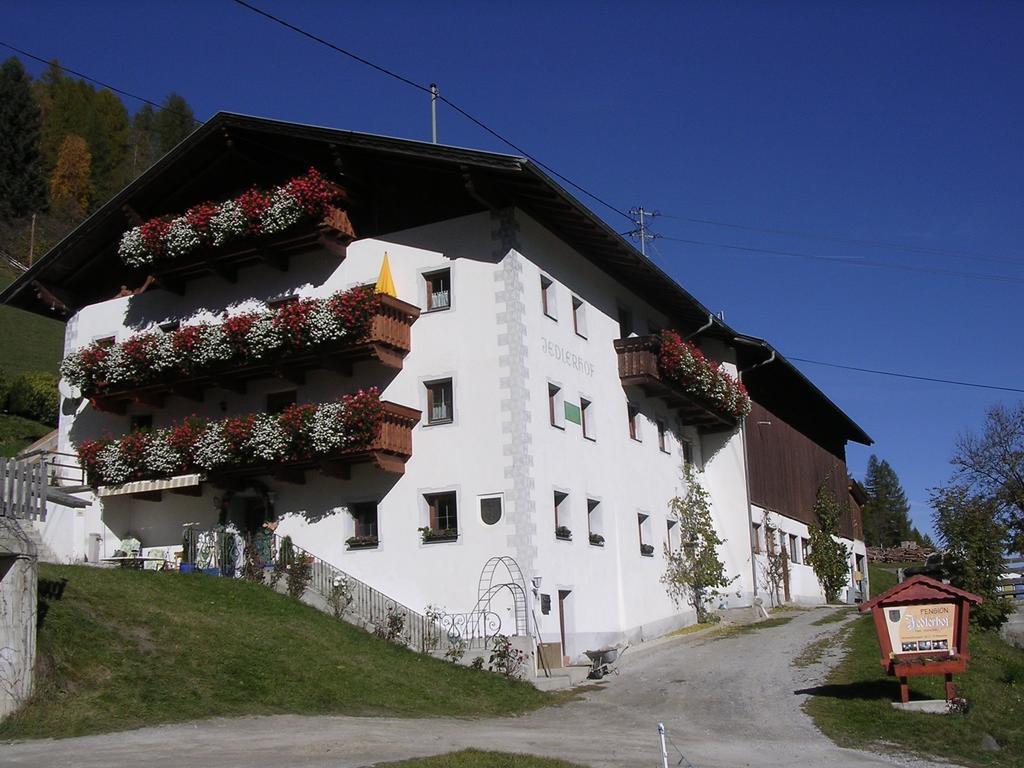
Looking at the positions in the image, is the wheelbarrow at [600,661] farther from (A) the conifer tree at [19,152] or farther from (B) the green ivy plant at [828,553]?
(A) the conifer tree at [19,152]

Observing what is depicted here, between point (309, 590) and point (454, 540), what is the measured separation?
11.3 feet

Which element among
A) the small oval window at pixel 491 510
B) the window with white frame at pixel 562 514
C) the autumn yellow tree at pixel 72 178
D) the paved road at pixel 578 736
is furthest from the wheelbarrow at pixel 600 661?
the autumn yellow tree at pixel 72 178

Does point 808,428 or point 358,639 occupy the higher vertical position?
point 808,428

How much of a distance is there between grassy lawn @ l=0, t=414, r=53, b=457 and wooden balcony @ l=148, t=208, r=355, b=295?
18.1m

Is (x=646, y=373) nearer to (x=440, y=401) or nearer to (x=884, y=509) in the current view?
(x=440, y=401)

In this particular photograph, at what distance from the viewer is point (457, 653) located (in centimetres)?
2266

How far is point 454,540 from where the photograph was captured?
24.0 meters

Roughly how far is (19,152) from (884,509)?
92026 mm

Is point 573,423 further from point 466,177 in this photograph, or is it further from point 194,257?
point 194,257

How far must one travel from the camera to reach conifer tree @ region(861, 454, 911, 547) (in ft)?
357

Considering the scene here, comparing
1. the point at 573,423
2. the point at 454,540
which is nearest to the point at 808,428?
the point at 573,423

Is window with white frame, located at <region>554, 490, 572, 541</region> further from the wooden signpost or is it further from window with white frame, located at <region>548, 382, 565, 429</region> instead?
the wooden signpost

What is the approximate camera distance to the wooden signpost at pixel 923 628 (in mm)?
16875

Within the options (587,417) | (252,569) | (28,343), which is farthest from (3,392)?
(587,417)
